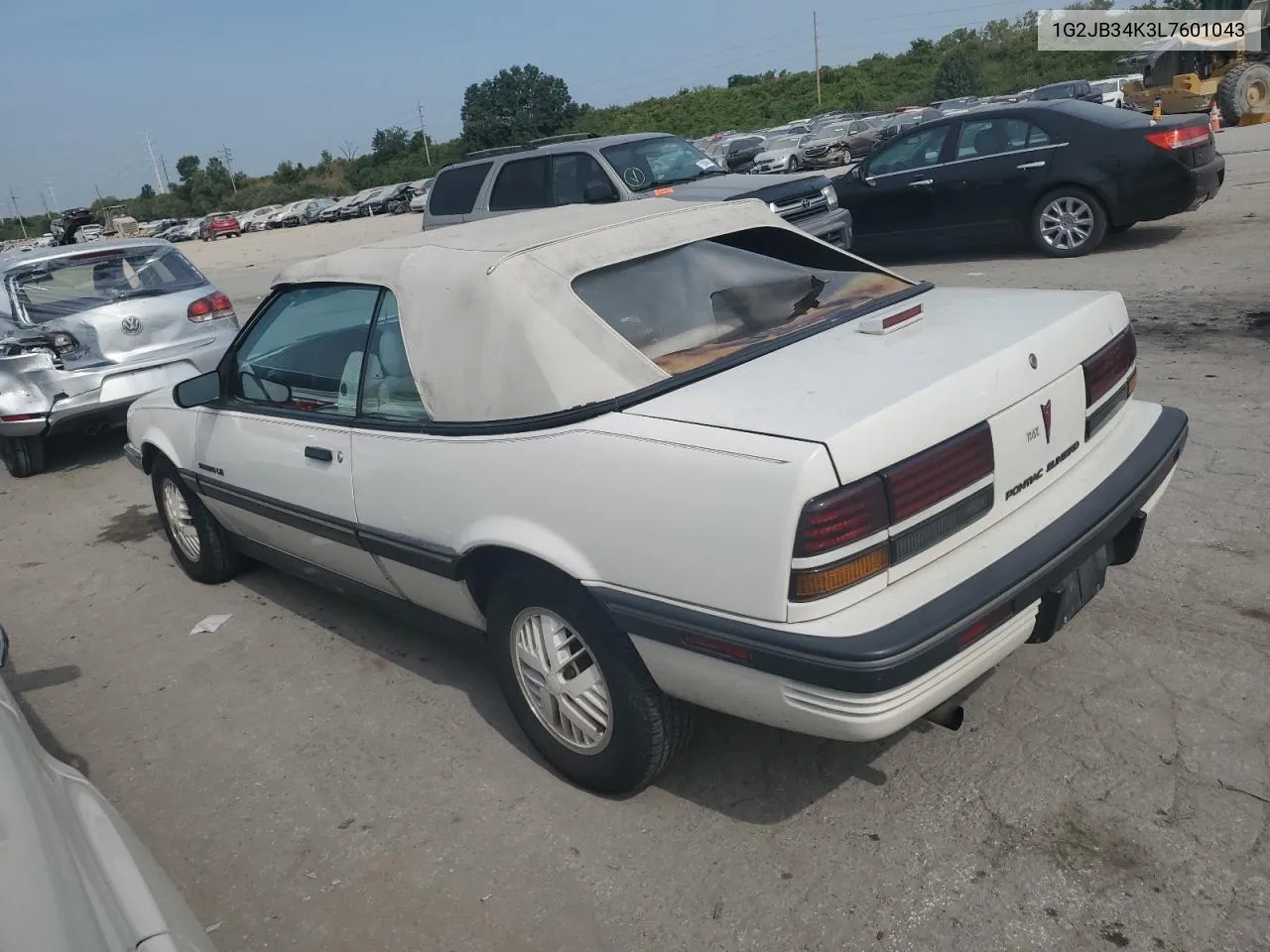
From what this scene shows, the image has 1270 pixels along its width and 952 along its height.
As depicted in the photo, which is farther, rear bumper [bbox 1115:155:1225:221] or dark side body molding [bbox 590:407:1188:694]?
rear bumper [bbox 1115:155:1225:221]

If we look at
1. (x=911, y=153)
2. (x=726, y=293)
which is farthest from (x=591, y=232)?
(x=911, y=153)

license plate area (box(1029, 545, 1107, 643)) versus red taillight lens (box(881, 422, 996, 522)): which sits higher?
red taillight lens (box(881, 422, 996, 522))

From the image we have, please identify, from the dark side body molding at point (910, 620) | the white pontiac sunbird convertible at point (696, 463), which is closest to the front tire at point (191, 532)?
the white pontiac sunbird convertible at point (696, 463)

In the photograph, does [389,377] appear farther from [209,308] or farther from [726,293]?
[209,308]

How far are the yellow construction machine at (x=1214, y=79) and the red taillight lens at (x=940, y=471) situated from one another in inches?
924

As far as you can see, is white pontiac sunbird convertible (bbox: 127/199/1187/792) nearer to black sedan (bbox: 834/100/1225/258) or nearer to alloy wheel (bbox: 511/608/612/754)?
alloy wheel (bbox: 511/608/612/754)

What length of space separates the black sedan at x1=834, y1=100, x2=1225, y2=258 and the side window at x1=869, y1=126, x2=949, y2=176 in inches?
0.5

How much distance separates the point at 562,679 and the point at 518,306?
113cm

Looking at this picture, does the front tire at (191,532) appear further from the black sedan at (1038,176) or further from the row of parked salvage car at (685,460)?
the black sedan at (1038,176)

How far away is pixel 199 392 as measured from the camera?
4.43m

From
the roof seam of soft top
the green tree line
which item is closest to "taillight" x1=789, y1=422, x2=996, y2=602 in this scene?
the roof seam of soft top

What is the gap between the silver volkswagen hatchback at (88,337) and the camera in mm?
7555

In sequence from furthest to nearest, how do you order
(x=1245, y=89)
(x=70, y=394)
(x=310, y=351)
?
(x=1245, y=89)
(x=70, y=394)
(x=310, y=351)

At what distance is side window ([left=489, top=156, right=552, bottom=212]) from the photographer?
1109 cm
